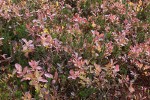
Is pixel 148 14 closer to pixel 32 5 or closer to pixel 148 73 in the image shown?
pixel 148 73

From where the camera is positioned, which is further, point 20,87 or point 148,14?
point 148,14

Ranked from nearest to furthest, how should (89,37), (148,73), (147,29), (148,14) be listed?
1. (148,73)
2. (89,37)
3. (147,29)
4. (148,14)

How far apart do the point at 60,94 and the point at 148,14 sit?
7.89 ft

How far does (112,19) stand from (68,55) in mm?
1218

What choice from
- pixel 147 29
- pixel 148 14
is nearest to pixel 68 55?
pixel 147 29

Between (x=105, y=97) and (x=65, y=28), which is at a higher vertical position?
(x=65, y=28)

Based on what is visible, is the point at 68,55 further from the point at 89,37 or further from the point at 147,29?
the point at 147,29

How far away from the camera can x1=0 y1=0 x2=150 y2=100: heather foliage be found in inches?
159

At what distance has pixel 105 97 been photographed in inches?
159

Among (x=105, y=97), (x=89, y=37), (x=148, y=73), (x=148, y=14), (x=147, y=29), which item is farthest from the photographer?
(x=148, y=14)

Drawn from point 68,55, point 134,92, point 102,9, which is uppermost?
point 102,9

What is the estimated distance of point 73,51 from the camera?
4426 mm

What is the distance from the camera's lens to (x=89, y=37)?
4750mm

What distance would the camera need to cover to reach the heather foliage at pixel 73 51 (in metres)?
4.04
